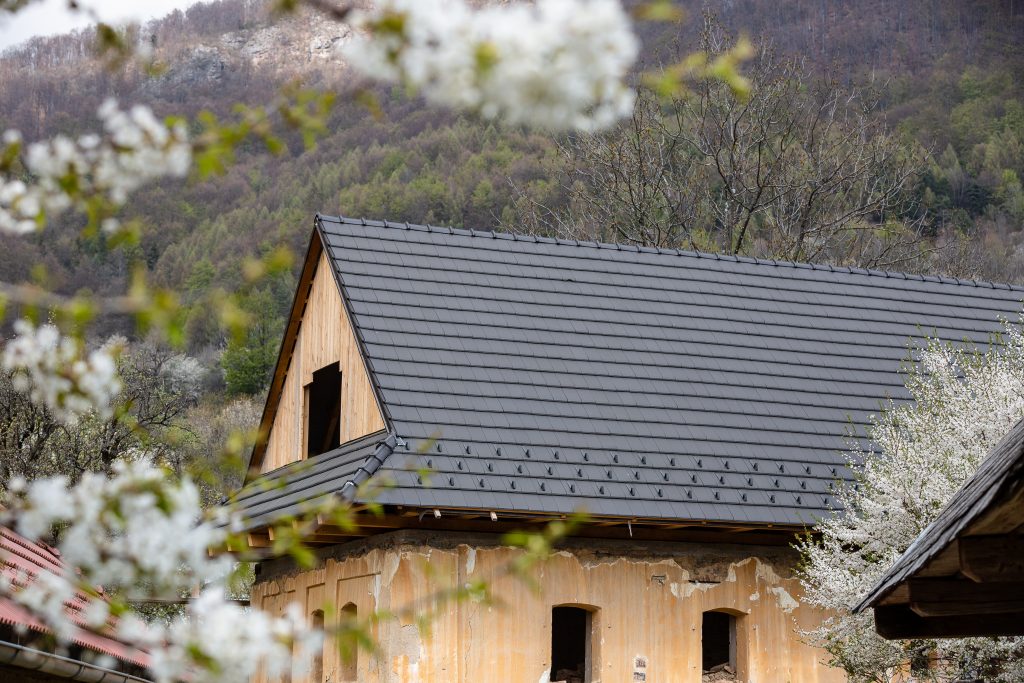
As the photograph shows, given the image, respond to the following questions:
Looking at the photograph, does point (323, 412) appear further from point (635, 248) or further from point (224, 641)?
point (224, 641)

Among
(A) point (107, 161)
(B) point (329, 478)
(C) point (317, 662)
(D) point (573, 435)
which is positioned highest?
(D) point (573, 435)

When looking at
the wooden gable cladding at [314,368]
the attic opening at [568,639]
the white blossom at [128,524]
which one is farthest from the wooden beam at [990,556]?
the attic opening at [568,639]

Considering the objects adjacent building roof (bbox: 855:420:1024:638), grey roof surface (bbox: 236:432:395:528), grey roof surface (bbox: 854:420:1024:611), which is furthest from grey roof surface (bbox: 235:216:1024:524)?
grey roof surface (bbox: 854:420:1024:611)

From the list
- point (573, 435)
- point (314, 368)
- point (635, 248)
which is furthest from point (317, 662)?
point (635, 248)

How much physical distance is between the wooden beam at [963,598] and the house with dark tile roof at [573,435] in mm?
4765

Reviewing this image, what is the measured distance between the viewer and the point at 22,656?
21.3ft

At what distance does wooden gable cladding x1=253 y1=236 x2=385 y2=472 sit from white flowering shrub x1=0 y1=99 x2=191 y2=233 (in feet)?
32.9

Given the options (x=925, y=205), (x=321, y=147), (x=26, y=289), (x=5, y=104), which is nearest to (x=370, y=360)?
(x=26, y=289)

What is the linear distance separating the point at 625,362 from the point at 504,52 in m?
12.1

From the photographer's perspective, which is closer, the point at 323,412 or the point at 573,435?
the point at 573,435

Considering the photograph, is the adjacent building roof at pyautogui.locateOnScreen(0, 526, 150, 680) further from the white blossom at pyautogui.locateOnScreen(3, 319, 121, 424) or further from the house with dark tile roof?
the house with dark tile roof

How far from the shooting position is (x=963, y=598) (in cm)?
685

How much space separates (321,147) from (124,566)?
66.5 metres

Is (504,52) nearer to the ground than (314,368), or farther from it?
nearer to the ground
